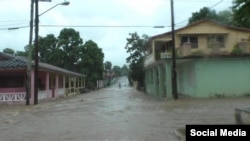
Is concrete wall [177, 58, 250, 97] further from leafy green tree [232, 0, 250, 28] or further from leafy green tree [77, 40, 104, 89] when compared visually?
leafy green tree [77, 40, 104, 89]

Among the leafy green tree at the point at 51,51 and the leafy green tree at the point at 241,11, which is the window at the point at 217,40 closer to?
the leafy green tree at the point at 241,11

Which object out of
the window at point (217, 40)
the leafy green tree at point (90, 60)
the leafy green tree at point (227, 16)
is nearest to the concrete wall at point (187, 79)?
the leafy green tree at point (227, 16)

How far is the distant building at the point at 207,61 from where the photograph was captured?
3266cm

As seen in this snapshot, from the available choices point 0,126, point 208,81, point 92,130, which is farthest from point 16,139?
point 208,81

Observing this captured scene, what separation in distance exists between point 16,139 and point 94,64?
6572 centimetres

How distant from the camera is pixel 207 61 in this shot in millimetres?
32625

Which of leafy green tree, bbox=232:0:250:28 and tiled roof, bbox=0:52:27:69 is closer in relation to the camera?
leafy green tree, bbox=232:0:250:28

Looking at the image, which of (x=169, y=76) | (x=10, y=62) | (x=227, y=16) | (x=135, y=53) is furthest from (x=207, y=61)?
(x=135, y=53)

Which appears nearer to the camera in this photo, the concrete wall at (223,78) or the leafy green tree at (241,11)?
the leafy green tree at (241,11)

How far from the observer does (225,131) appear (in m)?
8.34

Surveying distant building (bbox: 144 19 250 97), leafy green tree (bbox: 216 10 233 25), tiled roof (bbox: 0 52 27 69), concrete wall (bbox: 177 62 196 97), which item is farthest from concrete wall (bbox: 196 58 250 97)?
tiled roof (bbox: 0 52 27 69)

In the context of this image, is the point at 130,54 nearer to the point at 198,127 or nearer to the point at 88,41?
the point at 88,41

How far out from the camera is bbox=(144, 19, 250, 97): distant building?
3266 centimetres

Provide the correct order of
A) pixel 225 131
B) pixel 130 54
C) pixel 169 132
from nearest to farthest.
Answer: pixel 225 131 < pixel 169 132 < pixel 130 54
